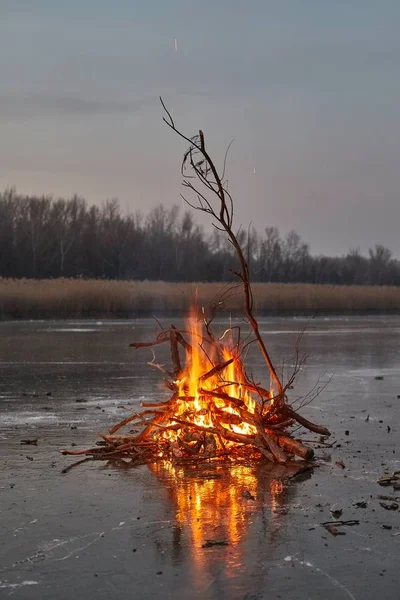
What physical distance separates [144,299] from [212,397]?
1329 inches

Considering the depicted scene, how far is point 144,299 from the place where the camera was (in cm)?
4150

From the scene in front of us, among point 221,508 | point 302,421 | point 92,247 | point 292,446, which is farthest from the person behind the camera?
point 92,247

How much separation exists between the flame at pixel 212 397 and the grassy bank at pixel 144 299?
26.1 meters

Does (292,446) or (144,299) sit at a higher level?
(144,299)

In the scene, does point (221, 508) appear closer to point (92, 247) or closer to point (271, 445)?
point (271, 445)

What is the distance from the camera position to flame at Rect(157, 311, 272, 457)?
7656mm

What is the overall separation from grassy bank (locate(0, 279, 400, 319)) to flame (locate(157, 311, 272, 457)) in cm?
2614

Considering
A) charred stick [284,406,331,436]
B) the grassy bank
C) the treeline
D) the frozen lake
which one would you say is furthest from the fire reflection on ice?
the treeline

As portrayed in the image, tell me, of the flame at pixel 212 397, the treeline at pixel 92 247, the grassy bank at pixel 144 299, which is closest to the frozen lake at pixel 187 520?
the flame at pixel 212 397

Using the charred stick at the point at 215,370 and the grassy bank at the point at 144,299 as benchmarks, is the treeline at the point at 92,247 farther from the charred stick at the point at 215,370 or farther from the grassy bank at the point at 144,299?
the charred stick at the point at 215,370

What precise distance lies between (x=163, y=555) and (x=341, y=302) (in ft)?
138

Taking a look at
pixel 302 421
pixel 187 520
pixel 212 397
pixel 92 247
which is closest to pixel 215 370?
pixel 212 397

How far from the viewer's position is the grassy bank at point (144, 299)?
1518 inches

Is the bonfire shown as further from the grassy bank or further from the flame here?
the grassy bank
